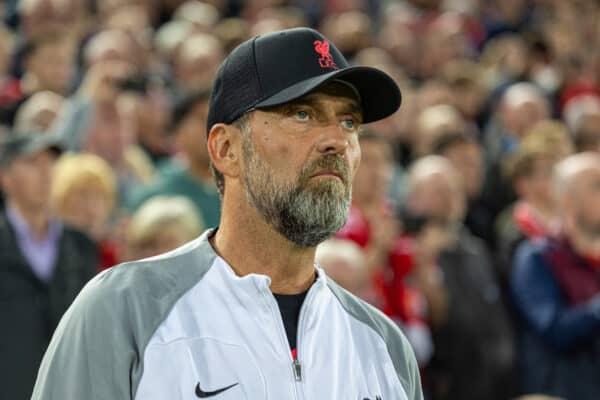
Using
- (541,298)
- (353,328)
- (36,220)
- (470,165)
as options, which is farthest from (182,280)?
(470,165)

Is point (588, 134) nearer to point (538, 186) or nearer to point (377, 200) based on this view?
point (538, 186)

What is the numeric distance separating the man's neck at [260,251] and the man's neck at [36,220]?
2.96 metres

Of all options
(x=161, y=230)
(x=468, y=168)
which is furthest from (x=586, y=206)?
(x=161, y=230)

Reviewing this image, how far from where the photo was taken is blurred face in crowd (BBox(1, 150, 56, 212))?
5.71 meters

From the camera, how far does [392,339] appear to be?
296 centimetres

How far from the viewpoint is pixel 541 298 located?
6535mm

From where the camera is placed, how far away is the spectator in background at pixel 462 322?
22.5 feet

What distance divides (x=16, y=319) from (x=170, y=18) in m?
7.61

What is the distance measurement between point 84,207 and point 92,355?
157 inches

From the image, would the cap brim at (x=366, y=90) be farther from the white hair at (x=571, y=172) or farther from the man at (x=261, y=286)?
the white hair at (x=571, y=172)

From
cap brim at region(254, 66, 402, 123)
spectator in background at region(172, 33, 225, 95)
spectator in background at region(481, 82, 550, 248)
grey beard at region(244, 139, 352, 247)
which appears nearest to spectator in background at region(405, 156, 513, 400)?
spectator in background at region(481, 82, 550, 248)

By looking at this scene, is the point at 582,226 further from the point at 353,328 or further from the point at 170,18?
the point at 170,18

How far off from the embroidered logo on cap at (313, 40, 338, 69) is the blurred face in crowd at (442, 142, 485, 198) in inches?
236

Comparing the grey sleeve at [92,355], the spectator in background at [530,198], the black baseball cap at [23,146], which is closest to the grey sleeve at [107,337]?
the grey sleeve at [92,355]
